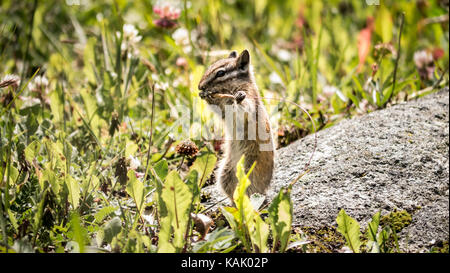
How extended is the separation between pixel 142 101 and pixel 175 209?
2.03 metres

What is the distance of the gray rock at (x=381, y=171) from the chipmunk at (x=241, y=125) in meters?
0.16

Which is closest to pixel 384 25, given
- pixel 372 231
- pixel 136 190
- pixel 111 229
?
pixel 372 231

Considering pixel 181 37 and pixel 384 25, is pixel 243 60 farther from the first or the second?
pixel 384 25

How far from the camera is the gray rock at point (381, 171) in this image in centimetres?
244

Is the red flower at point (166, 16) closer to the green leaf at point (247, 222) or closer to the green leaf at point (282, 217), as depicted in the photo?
the green leaf at point (247, 222)

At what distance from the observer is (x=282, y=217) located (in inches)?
84.4

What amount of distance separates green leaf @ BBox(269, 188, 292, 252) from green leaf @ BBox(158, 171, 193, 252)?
0.40 m

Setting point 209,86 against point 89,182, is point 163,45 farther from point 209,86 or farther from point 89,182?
point 89,182

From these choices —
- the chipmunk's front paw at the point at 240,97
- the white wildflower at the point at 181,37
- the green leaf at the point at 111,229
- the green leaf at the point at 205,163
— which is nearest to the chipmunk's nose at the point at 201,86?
the chipmunk's front paw at the point at 240,97

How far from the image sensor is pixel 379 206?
2500mm

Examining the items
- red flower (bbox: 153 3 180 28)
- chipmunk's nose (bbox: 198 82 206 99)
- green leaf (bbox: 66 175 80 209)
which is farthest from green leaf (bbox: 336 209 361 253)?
red flower (bbox: 153 3 180 28)

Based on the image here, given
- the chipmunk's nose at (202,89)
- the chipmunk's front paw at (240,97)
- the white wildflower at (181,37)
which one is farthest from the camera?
the white wildflower at (181,37)

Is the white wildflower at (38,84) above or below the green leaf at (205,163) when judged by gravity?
above

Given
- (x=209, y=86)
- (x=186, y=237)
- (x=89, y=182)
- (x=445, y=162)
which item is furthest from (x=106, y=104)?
(x=445, y=162)
